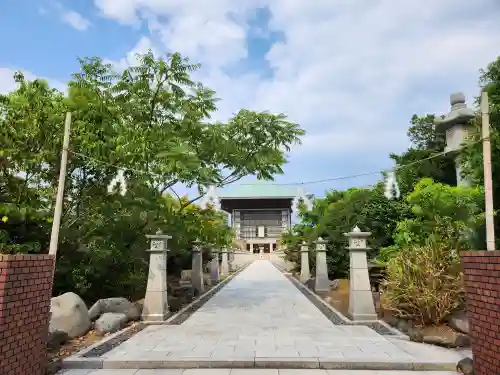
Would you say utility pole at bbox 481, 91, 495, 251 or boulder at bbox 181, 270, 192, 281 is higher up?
utility pole at bbox 481, 91, 495, 251

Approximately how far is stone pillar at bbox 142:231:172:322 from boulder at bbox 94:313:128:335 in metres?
0.78

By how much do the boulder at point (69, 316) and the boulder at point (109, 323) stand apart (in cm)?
20

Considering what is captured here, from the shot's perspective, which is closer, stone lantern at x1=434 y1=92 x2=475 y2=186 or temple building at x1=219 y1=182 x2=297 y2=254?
stone lantern at x1=434 y1=92 x2=475 y2=186

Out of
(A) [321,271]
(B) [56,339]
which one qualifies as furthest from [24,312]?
(A) [321,271]

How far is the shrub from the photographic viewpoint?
7.04m

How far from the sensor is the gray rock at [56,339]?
19.7 ft

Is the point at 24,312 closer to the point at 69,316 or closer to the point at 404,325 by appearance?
the point at 69,316

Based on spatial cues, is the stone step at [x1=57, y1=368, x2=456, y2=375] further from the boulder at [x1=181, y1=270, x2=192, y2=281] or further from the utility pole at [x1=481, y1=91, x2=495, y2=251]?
the boulder at [x1=181, y1=270, x2=192, y2=281]

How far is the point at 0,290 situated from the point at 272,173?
8778 mm

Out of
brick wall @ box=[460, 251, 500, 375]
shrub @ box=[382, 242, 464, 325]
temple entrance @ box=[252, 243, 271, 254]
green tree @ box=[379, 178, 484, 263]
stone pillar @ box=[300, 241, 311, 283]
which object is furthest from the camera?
temple entrance @ box=[252, 243, 271, 254]

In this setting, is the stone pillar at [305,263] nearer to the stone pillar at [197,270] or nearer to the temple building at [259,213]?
the stone pillar at [197,270]

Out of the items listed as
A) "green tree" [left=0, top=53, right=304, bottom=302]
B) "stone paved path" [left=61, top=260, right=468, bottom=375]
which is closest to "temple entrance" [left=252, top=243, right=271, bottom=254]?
"green tree" [left=0, top=53, right=304, bottom=302]

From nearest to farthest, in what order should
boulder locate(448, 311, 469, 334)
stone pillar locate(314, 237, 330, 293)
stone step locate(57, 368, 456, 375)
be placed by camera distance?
stone step locate(57, 368, 456, 375)
boulder locate(448, 311, 469, 334)
stone pillar locate(314, 237, 330, 293)

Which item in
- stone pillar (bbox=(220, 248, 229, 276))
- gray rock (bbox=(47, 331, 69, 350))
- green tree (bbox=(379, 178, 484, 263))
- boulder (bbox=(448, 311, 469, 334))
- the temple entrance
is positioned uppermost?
green tree (bbox=(379, 178, 484, 263))
